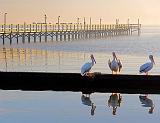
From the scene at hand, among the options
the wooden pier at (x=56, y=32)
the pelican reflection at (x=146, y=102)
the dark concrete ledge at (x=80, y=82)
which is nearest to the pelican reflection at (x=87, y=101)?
the dark concrete ledge at (x=80, y=82)

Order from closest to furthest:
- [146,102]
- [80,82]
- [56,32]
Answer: [146,102] → [80,82] → [56,32]

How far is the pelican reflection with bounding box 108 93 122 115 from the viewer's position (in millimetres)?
13234

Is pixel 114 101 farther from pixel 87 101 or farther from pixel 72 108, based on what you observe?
pixel 72 108

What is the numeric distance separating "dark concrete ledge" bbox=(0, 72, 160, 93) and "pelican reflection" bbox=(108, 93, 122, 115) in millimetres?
598

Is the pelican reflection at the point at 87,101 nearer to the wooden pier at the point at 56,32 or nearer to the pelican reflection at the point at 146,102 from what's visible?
the pelican reflection at the point at 146,102

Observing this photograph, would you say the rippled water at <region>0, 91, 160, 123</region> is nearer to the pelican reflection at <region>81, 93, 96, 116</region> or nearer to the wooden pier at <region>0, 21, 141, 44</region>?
the pelican reflection at <region>81, 93, 96, 116</region>

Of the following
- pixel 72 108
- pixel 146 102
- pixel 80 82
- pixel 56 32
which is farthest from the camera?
pixel 56 32

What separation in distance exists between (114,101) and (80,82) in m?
2.08

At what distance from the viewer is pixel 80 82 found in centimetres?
1599

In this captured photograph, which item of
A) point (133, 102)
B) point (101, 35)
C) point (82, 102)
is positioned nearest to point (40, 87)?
point (82, 102)

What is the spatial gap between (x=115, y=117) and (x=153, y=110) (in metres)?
1.38

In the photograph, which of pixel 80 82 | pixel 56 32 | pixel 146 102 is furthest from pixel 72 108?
pixel 56 32

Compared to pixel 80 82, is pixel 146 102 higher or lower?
lower

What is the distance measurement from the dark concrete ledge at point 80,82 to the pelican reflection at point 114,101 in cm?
60
